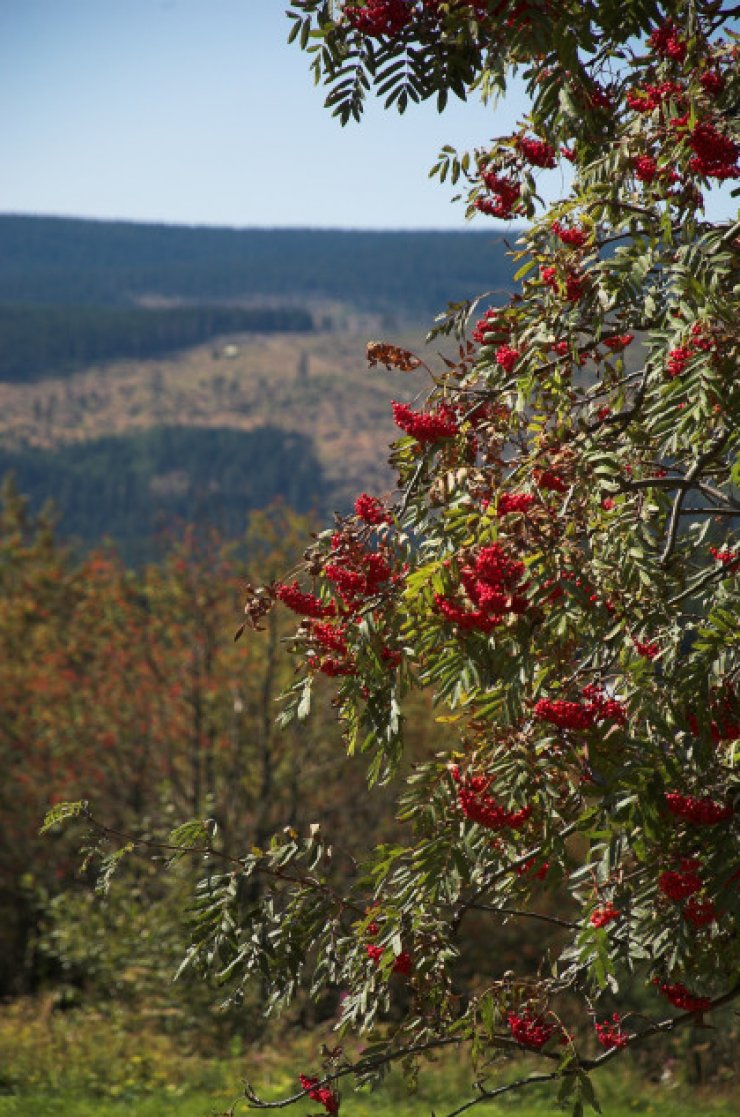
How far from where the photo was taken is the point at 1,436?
16112cm

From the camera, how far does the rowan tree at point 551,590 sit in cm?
306

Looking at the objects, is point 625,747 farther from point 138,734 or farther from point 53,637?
point 53,637

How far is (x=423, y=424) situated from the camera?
3346 millimetres

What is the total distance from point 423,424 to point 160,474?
160834 millimetres

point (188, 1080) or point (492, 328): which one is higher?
point (492, 328)

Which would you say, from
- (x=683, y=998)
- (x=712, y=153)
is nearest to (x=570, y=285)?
(x=712, y=153)

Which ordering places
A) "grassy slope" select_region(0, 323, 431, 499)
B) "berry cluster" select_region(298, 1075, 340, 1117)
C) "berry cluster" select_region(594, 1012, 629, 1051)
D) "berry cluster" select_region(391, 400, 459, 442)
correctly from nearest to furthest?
1. "berry cluster" select_region(391, 400, 459, 442)
2. "berry cluster" select_region(298, 1075, 340, 1117)
3. "berry cluster" select_region(594, 1012, 629, 1051)
4. "grassy slope" select_region(0, 323, 431, 499)

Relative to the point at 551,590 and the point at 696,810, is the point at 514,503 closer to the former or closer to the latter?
the point at 551,590

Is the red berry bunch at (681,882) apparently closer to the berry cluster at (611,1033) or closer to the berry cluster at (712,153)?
the berry cluster at (611,1033)

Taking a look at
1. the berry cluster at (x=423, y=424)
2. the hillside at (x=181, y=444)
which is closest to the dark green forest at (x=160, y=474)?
the hillside at (x=181, y=444)

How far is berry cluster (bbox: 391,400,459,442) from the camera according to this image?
331 centimetres

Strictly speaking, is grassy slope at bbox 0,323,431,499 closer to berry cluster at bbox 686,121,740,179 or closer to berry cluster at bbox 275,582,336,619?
berry cluster at bbox 686,121,740,179

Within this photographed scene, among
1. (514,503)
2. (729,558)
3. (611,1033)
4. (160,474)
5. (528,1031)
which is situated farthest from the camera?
(160,474)

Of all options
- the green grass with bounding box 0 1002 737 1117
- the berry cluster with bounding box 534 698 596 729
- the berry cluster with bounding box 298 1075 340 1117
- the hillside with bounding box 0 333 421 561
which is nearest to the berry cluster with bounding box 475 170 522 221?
the berry cluster with bounding box 534 698 596 729
